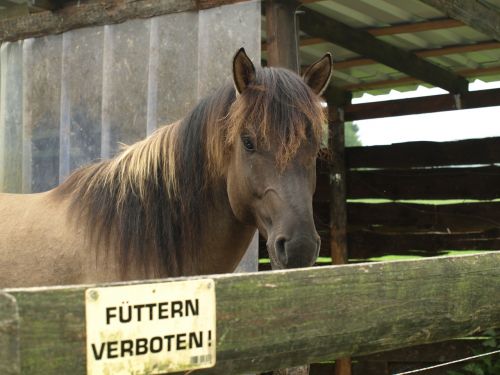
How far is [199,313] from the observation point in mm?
1366

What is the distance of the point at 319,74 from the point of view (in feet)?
11.1

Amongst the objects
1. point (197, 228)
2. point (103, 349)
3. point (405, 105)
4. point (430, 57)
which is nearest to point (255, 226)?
point (197, 228)

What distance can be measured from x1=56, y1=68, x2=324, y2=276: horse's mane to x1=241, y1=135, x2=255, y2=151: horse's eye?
29 mm

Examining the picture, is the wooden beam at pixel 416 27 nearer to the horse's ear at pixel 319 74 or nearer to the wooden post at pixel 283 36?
the wooden post at pixel 283 36

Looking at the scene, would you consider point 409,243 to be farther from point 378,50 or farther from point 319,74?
point 319,74

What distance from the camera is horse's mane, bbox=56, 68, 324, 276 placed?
118 inches

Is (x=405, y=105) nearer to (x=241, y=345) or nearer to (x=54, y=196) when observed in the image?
(x=54, y=196)

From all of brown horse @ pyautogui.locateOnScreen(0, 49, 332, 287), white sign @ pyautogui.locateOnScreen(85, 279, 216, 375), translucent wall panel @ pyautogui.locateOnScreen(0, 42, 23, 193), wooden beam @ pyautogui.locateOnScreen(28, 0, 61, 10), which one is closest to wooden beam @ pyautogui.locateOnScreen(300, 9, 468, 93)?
wooden beam @ pyautogui.locateOnScreen(28, 0, 61, 10)

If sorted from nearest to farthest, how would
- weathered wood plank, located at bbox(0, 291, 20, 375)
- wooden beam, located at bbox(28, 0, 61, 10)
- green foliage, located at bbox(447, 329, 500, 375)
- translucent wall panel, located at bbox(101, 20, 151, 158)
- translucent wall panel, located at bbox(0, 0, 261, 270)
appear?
1. weathered wood plank, located at bbox(0, 291, 20, 375)
2. translucent wall panel, located at bbox(0, 0, 261, 270)
3. translucent wall panel, located at bbox(101, 20, 151, 158)
4. wooden beam, located at bbox(28, 0, 61, 10)
5. green foliage, located at bbox(447, 329, 500, 375)

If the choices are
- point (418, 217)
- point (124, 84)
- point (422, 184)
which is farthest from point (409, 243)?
point (124, 84)

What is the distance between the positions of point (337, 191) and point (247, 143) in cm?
438

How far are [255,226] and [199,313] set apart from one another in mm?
1795

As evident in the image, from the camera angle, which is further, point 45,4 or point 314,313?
point 45,4

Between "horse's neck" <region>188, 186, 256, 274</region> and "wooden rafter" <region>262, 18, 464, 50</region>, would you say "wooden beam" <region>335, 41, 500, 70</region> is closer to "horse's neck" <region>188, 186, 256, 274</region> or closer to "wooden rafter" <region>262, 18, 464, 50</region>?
"wooden rafter" <region>262, 18, 464, 50</region>
